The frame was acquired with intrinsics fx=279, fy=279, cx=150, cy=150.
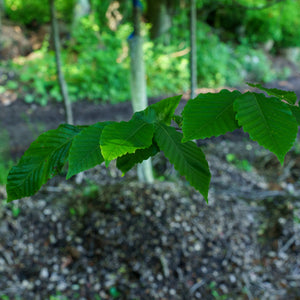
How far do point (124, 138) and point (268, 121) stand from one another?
31cm

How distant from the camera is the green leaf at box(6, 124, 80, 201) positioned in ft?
2.26

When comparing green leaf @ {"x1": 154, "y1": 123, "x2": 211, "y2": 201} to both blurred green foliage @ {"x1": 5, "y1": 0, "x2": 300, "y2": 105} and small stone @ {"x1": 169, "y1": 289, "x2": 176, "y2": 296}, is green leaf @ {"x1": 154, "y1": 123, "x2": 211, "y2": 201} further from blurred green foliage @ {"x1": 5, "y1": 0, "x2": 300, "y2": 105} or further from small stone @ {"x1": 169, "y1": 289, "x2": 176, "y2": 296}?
blurred green foliage @ {"x1": 5, "y1": 0, "x2": 300, "y2": 105}

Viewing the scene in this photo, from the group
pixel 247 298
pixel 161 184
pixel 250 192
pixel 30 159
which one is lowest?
pixel 247 298

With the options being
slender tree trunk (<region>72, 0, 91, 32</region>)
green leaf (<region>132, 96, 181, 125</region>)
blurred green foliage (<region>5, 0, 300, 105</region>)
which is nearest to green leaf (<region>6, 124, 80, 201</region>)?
green leaf (<region>132, 96, 181, 125</region>)

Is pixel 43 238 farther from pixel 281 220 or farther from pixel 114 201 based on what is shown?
pixel 281 220

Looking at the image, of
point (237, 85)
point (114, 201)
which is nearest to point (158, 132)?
point (114, 201)

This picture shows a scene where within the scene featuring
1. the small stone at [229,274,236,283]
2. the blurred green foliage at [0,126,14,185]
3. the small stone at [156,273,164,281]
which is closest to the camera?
the small stone at [156,273,164,281]

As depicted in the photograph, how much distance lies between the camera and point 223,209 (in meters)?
3.75

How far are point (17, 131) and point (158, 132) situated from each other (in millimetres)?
5573

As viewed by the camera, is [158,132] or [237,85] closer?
[158,132]

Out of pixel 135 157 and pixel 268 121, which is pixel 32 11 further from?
pixel 268 121

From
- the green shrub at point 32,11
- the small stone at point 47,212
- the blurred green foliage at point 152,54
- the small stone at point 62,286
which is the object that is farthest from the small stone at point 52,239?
the green shrub at point 32,11

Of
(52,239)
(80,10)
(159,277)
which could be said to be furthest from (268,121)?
(80,10)

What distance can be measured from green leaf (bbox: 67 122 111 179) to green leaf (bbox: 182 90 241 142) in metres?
Result: 0.22
